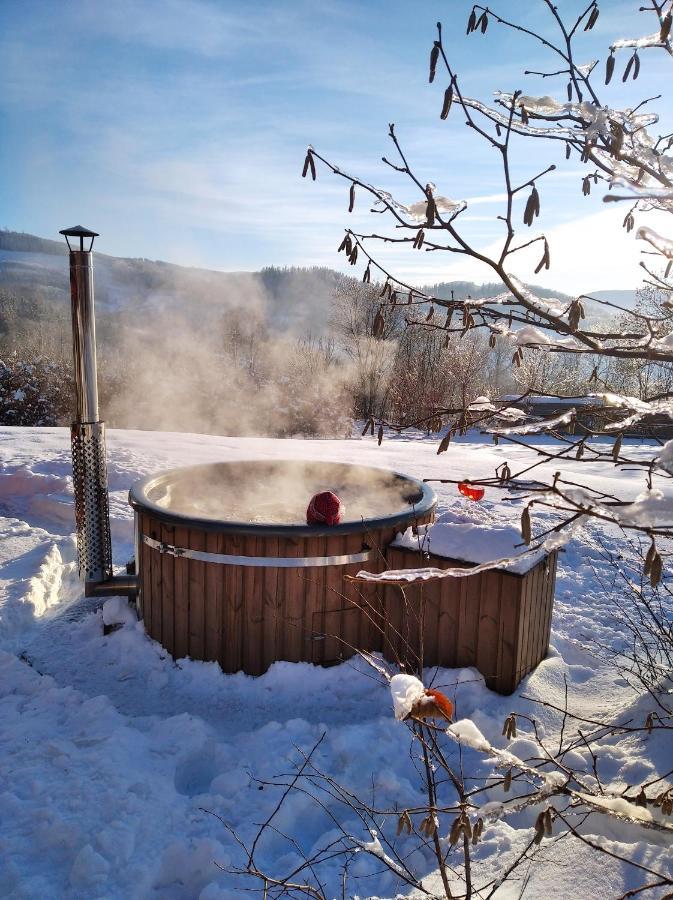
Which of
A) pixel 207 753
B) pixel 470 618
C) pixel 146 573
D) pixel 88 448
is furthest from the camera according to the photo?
pixel 88 448

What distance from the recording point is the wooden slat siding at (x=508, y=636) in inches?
142

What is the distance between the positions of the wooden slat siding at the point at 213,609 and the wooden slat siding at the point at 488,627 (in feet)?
4.80

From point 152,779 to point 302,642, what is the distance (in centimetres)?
119

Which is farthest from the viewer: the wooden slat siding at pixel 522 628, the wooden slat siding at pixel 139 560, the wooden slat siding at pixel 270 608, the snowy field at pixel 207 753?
the wooden slat siding at pixel 139 560

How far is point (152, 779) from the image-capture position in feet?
9.45

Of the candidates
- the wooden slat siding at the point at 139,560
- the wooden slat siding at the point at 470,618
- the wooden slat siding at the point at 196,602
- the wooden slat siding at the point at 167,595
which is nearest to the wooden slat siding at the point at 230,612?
the wooden slat siding at the point at 196,602

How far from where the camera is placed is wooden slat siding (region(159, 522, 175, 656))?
393 centimetres

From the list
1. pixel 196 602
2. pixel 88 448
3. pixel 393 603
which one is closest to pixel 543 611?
pixel 393 603

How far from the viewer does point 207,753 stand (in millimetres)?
3166

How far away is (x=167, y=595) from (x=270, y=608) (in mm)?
689

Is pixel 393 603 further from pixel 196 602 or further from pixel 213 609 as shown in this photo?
pixel 196 602

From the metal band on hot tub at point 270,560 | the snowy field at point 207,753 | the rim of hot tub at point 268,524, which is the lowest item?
the snowy field at point 207,753

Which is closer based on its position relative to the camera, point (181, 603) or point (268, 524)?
point (268, 524)

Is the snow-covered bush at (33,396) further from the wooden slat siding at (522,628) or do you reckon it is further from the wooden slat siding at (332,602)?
the wooden slat siding at (522,628)
